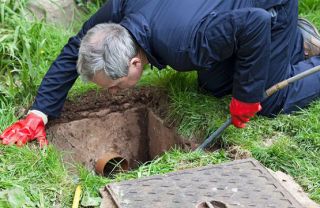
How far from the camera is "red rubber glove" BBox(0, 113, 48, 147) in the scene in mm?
2928

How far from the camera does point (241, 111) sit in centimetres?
288

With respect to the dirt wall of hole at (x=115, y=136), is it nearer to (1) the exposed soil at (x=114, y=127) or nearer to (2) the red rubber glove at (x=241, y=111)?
(1) the exposed soil at (x=114, y=127)

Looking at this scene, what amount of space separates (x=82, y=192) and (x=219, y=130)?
0.81m

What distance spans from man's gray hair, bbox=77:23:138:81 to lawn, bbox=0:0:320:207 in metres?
0.50

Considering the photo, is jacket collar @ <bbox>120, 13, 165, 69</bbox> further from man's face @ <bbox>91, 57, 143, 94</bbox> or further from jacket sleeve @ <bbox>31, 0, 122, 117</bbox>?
jacket sleeve @ <bbox>31, 0, 122, 117</bbox>

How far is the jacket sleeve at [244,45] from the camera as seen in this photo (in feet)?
8.71

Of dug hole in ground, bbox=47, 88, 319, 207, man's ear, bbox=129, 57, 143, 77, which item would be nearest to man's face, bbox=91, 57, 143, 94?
man's ear, bbox=129, 57, 143, 77

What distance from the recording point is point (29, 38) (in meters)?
3.65

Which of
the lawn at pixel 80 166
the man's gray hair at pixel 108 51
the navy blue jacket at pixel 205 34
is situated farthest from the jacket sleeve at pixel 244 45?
the man's gray hair at pixel 108 51

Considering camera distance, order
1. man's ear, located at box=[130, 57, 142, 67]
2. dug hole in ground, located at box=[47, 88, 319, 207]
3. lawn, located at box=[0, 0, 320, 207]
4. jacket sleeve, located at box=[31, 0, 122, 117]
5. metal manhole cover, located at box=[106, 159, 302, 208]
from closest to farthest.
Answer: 1. metal manhole cover, located at box=[106, 159, 302, 208]
2. lawn, located at box=[0, 0, 320, 207]
3. man's ear, located at box=[130, 57, 142, 67]
4. jacket sleeve, located at box=[31, 0, 122, 117]
5. dug hole in ground, located at box=[47, 88, 319, 207]

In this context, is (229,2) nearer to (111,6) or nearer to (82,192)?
(111,6)

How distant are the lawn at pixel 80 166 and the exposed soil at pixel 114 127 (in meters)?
0.10

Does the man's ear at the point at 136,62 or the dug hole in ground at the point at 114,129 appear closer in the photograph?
the man's ear at the point at 136,62

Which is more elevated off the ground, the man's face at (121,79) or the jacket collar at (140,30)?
the jacket collar at (140,30)
